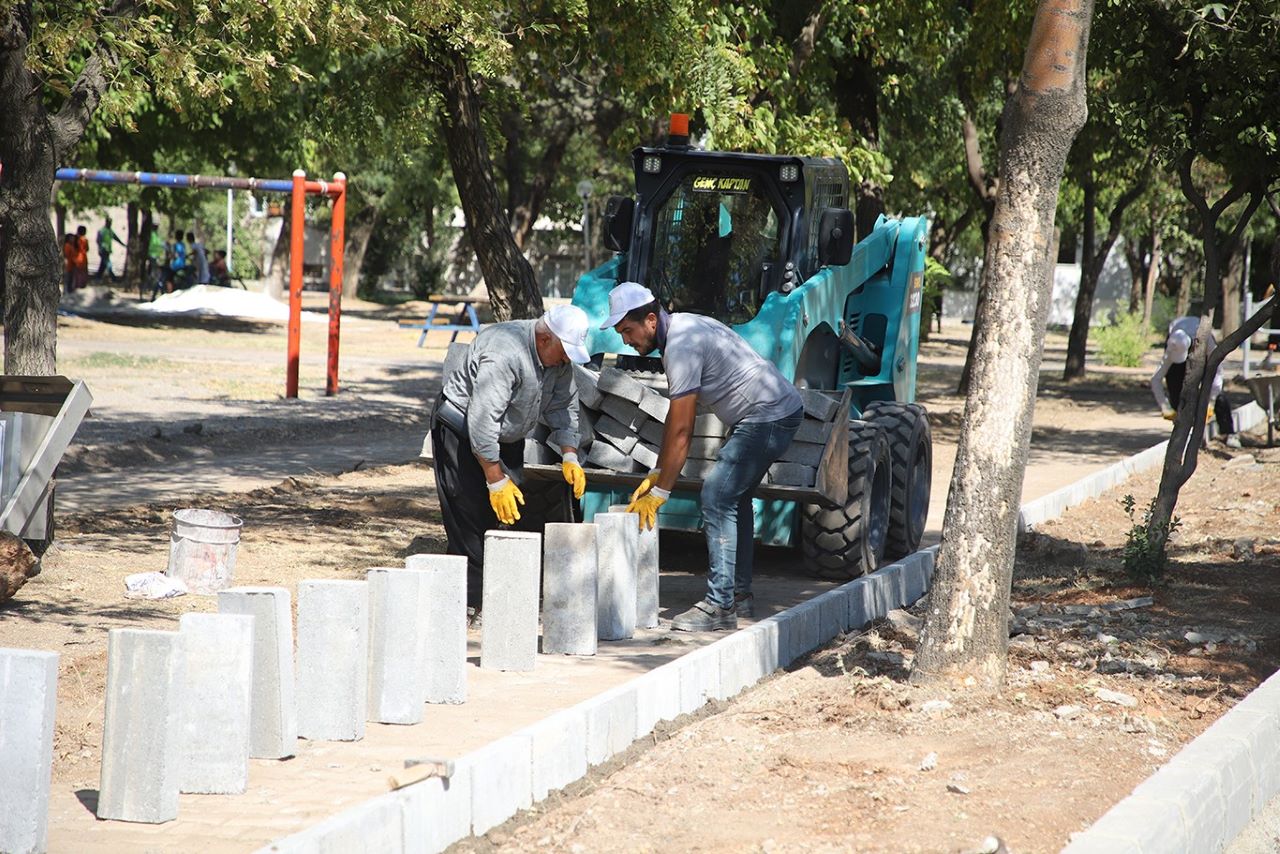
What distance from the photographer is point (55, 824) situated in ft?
14.9

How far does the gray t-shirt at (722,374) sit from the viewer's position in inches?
293

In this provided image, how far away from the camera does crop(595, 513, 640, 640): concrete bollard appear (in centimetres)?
743

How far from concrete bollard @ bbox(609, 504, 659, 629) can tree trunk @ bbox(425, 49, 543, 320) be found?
4.51 metres

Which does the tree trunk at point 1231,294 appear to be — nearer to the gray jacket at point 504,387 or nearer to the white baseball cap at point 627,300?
the gray jacket at point 504,387

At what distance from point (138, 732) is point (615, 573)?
328 cm

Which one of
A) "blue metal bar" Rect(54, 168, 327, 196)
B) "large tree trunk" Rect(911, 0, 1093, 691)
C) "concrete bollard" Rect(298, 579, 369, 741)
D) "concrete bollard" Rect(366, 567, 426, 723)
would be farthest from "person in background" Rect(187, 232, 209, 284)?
"concrete bollard" Rect(298, 579, 369, 741)

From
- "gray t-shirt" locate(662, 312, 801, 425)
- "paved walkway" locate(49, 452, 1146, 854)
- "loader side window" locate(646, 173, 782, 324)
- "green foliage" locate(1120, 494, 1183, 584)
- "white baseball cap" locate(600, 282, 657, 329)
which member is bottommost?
"paved walkway" locate(49, 452, 1146, 854)

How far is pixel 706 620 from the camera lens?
302 inches

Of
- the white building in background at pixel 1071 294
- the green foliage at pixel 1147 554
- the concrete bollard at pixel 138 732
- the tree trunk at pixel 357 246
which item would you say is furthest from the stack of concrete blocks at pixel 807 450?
the white building in background at pixel 1071 294

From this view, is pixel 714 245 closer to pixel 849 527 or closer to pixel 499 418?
pixel 849 527

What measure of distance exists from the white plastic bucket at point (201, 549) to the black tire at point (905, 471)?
4.20m

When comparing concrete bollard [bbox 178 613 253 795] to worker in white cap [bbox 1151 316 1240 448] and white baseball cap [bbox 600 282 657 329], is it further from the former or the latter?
worker in white cap [bbox 1151 316 1240 448]

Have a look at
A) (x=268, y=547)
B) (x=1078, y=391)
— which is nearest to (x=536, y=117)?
(x=1078, y=391)

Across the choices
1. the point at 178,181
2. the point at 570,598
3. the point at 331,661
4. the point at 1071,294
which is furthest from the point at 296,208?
the point at 1071,294
